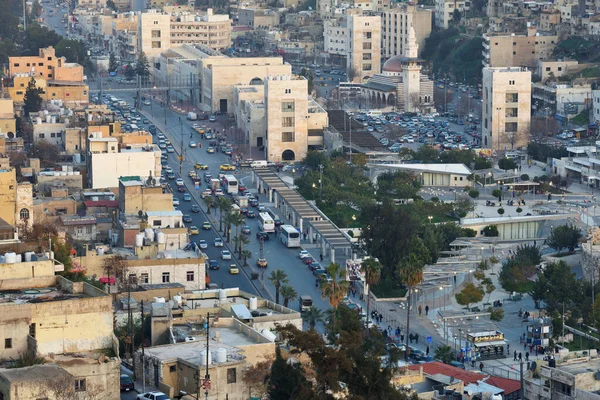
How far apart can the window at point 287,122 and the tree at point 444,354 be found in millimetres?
34139

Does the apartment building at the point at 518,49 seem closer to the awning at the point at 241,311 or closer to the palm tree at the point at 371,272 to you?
the palm tree at the point at 371,272

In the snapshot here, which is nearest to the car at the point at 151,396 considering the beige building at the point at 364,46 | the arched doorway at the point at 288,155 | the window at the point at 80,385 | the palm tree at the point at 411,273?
the window at the point at 80,385

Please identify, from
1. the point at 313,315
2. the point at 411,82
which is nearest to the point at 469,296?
the point at 313,315

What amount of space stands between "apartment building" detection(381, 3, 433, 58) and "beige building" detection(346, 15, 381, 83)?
12.4 ft

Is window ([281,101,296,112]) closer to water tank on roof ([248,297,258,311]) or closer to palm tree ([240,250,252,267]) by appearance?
palm tree ([240,250,252,267])

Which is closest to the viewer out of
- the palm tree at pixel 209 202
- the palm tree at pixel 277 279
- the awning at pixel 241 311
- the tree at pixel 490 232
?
the awning at pixel 241 311

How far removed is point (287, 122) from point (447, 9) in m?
40.0

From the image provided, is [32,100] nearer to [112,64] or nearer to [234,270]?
[234,270]

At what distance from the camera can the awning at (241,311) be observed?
3890 cm

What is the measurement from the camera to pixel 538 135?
264 feet

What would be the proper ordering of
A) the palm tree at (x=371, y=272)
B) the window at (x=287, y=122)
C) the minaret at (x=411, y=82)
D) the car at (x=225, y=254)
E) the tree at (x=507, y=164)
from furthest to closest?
the minaret at (x=411, y=82)
the window at (x=287, y=122)
the tree at (x=507, y=164)
the car at (x=225, y=254)
the palm tree at (x=371, y=272)

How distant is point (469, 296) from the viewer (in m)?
49.4

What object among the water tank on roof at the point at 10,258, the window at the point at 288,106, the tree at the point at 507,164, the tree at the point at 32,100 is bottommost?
the tree at the point at 507,164

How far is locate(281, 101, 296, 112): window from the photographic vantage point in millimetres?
77625
